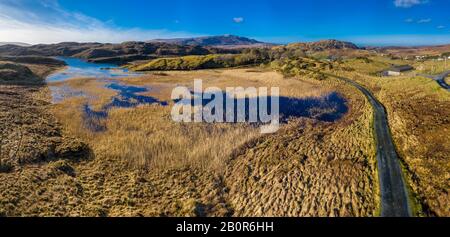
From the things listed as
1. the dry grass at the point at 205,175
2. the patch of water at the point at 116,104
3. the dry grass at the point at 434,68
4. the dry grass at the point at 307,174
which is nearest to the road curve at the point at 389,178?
the dry grass at the point at 307,174

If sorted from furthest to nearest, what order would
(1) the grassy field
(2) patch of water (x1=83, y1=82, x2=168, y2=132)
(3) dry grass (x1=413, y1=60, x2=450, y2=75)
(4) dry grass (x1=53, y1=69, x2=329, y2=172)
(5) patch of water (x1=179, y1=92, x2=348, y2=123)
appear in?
1. (3) dry grass (x1=413, y1=60, x2=450, y2=75)
2. (5) patch of water (x1=179, y1=92, x2=348, y2=123)
3. (2) patch of water (x1=83, y1=82, x2=168, y2=132)
4. (4) dry grass (x1=53, y1=69, x2=329, y2=172)
5. (1) the grassy field

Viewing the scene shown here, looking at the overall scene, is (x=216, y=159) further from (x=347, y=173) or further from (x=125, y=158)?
(x=347, y=173)

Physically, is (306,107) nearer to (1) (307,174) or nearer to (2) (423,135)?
(2) (423,135)

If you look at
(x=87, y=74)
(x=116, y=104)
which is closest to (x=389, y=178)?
(x=116, y=104)

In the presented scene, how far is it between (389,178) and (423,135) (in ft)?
41.3

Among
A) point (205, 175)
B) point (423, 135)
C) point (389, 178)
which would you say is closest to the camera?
point (389, 178)

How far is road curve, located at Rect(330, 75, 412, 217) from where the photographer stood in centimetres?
1834

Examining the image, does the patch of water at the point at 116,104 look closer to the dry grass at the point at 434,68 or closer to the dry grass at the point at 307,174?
the dry grass at the point at 307,174

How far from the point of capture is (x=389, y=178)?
877 inches

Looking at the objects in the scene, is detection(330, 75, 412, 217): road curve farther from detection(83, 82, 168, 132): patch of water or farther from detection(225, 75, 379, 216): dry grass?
detection(83, 82, 168, 132): patch of water

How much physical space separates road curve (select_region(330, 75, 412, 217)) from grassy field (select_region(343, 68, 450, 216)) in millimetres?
723

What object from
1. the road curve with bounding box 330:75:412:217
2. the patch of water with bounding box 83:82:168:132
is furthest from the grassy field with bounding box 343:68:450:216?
the patch of water with bounding box 83:82:168:132

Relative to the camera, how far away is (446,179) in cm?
2186

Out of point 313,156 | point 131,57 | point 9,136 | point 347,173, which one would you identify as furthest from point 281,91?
point 131,57
